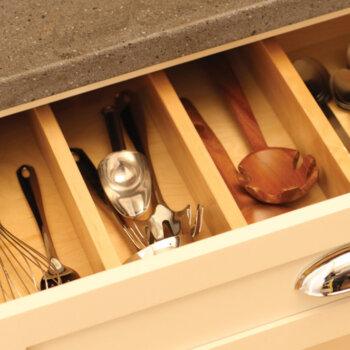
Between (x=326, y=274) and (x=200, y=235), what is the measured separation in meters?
0.18

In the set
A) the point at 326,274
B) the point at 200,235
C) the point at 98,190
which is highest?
the point at 98,190

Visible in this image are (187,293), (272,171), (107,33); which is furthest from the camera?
(272,171)

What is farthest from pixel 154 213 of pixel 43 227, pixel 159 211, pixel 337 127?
pixel 337 127

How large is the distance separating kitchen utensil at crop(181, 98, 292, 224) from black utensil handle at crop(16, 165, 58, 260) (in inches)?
8.0

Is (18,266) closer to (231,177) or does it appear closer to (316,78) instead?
(231,177)

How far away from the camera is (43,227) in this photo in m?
0.72

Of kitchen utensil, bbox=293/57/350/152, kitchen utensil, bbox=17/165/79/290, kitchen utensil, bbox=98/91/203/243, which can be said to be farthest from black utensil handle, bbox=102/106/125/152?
kitchen utensil, bbox=293/57/350/152

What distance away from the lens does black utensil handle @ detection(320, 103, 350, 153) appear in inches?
29.4

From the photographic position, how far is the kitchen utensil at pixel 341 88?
0.79 metres

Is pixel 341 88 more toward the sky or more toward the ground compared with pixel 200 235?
more toward the sky

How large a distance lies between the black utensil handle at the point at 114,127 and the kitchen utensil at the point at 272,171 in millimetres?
143

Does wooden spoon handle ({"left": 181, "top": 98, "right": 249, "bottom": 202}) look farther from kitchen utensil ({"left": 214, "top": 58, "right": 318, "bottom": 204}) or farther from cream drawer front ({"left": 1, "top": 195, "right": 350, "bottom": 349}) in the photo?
cream drawer front ({"left": 1, "top": 195, "right": 350, "bottom": 349})

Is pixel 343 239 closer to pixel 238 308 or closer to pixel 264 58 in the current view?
pixel 238 308

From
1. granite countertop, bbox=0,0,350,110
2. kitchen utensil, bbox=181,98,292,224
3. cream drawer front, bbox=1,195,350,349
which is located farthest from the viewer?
kitchen utensil, bbox=181,98,292,224
